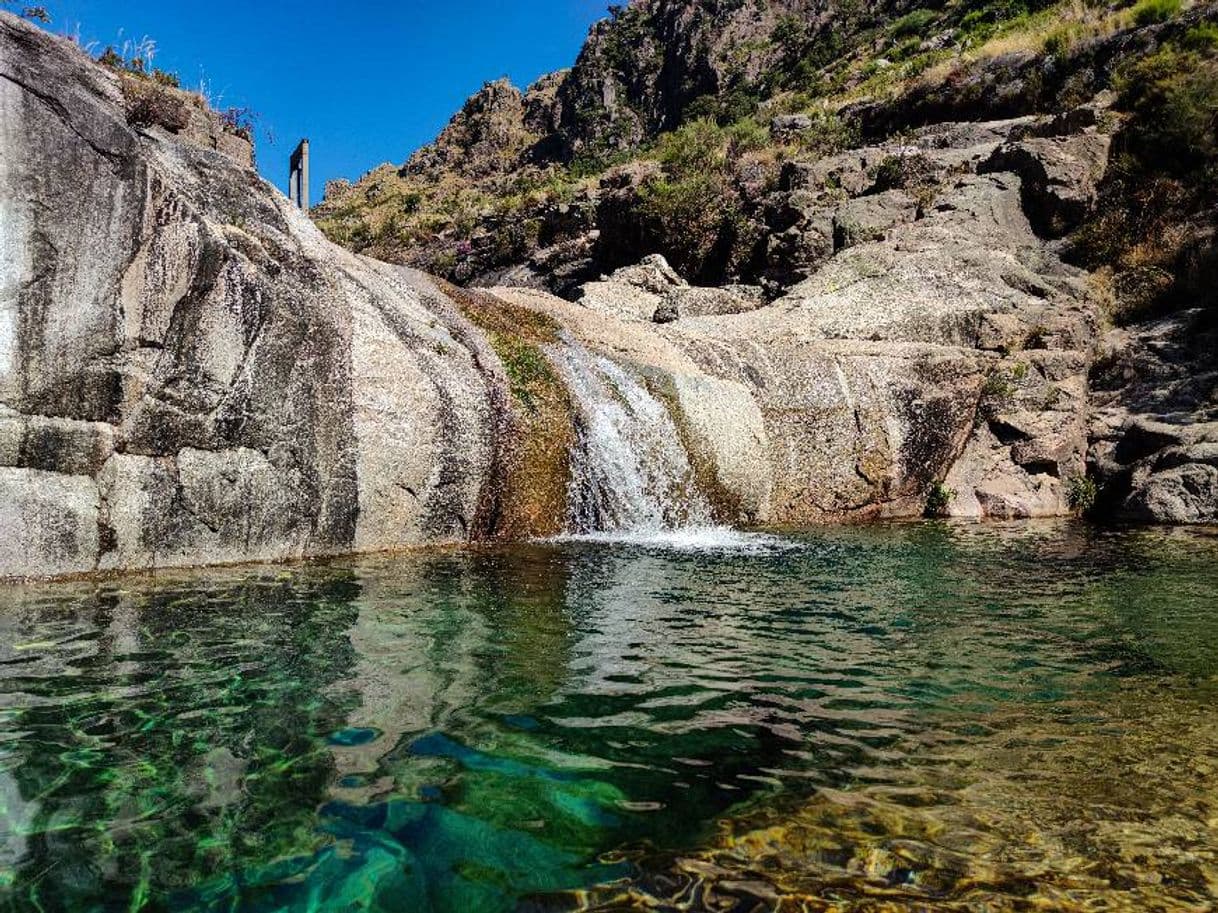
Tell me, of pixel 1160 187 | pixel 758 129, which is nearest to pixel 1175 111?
pixel 1160 187

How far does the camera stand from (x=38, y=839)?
2738 mm

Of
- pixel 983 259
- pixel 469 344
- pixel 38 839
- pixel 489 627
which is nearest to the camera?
pixel 38 839

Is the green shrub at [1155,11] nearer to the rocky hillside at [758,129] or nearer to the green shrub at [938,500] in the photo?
the rocky hillside at [758,129]

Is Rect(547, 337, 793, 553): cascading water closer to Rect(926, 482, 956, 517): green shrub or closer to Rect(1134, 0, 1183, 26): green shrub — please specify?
Rect(926, 482, 956, 517): green shrub

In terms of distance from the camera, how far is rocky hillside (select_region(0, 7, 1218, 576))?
784 centimetres

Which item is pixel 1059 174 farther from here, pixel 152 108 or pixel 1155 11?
pixel 152 108

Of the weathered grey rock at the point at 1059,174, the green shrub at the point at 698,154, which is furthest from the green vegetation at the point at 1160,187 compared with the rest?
the green shrub at the point at 698,154

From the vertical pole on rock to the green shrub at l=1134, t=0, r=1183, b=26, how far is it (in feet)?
83.6

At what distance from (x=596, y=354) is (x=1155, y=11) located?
958 inches

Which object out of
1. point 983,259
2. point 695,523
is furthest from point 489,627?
point 983,259

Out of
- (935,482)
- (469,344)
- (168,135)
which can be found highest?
(168,135)

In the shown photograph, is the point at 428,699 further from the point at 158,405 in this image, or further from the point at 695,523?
the point at 695,523

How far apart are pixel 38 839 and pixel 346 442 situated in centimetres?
695

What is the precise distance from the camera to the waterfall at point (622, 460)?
38.3ft
